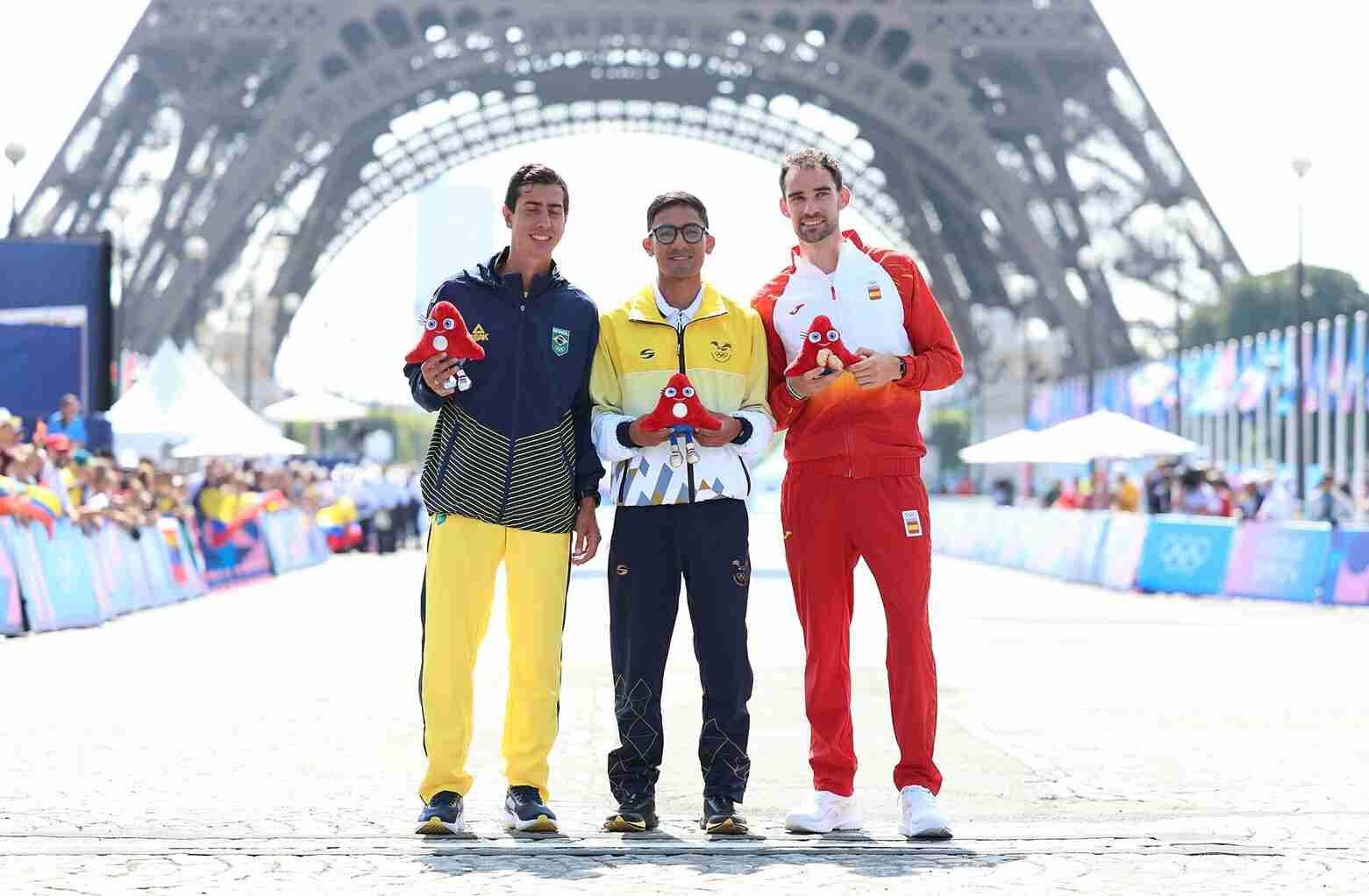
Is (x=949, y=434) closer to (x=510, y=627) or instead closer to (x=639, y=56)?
(x=639, y=56)

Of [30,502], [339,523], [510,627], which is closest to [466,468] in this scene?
[510,627]

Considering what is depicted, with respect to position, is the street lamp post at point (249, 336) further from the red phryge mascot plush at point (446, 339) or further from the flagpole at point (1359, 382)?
the red phryge mascot plush at point (446, 339)

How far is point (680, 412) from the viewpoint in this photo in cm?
601

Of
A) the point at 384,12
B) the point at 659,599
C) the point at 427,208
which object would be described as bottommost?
the point at 659,599

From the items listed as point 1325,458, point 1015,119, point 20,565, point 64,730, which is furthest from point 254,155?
point 64,730

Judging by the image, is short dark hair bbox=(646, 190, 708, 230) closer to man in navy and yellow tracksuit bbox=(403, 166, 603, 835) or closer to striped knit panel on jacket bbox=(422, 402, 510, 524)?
man in navy and yellow tracksuit bbox=(403, 166, 603, 835)

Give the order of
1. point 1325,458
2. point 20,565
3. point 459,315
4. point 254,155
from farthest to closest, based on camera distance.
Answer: point 254,155 → point 1325,458 → point 20,565 → point 459,315

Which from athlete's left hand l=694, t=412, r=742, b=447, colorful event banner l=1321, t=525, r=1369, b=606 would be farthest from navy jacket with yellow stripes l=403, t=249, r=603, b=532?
colorful event banner l=1321, t=525, r=1369, b=606

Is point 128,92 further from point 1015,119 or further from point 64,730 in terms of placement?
point 64,730

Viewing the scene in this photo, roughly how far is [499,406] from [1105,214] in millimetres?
42556

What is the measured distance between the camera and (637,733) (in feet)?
20.5

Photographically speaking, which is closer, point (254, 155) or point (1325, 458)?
point (1325, 458)

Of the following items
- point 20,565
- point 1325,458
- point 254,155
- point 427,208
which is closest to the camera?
point 20,565

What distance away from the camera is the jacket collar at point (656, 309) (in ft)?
20.6
